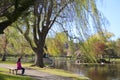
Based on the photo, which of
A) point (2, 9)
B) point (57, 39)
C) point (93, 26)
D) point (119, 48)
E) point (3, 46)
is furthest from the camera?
point (119, 48)

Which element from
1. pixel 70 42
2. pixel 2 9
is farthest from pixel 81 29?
A: pixel 2 9

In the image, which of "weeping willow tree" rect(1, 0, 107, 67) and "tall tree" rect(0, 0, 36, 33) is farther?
"weeping willow tree" rect(1, 0, 107, 67)

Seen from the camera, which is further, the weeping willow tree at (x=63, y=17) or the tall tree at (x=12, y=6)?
the weeping willow tree at (x=63, y=17)

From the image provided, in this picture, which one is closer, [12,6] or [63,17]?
[12,6]

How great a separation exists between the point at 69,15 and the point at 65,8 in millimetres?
868

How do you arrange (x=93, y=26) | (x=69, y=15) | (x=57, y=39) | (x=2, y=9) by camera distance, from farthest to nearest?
(x=57, y=39) → (x=69, y=15) → (x=93, y=26) → (x=2, y=9)

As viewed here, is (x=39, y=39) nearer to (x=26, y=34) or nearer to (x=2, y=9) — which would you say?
(x=26, y=34)

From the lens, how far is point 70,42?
34000mm

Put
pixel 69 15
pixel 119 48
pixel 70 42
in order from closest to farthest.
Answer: pixel 69 15 < pixel 70 42 < pixel 119 48

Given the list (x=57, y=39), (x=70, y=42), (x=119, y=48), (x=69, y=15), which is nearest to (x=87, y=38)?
(x=69, y=15)

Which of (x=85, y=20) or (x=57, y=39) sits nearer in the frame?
(x=85, y=20)

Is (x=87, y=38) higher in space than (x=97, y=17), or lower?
lower

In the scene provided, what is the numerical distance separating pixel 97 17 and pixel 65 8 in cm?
351

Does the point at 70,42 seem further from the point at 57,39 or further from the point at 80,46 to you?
the point at 57,39
